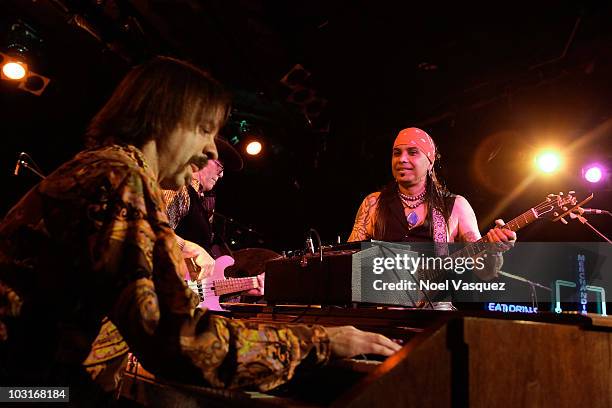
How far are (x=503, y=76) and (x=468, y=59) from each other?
688mm

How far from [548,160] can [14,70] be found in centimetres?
775

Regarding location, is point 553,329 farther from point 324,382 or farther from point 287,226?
point 287,226

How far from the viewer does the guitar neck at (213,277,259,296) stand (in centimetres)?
520

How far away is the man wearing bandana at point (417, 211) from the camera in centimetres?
414

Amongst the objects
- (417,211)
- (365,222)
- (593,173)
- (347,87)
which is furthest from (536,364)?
(593,173)

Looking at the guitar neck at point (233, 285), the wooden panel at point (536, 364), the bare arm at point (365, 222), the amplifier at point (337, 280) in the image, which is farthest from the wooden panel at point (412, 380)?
the guitar neck at point (233, 285)

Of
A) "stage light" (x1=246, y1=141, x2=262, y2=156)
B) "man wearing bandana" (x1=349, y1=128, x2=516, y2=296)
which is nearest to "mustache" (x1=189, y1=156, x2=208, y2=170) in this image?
"man wearing bandana" (x1=349, y1=128, x2=516, y2=296)

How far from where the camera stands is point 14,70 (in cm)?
574

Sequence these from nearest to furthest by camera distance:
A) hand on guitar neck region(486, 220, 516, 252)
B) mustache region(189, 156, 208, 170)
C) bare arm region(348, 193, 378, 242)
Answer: mustache region(189, 156, 208, 170)
hand on guitar neck region(486, 220, 516, 252)
bare arm region(348, 193, 378, 242)

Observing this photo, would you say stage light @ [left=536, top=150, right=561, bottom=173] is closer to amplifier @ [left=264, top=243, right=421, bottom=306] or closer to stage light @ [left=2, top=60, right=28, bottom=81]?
amplifier @ [left=264, top=243, right=421, bottom=306]

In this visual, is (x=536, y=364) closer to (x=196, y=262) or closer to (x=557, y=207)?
(x=196, y=262)

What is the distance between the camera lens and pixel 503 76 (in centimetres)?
718

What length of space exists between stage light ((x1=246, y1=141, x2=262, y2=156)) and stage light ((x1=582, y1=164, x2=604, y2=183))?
5.43m

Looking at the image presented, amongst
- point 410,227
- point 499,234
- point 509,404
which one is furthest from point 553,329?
point 499,234
